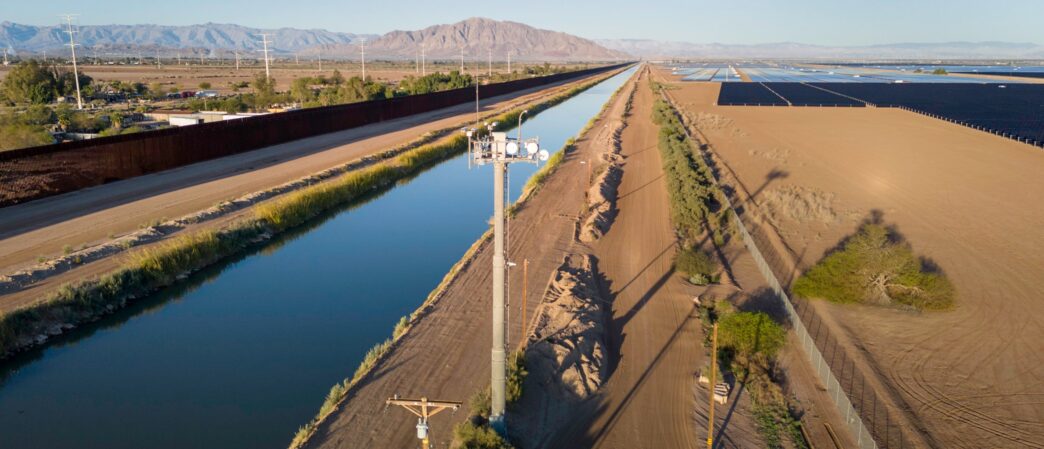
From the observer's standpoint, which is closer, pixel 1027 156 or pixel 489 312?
pixel 489 312

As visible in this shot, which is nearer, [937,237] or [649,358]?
[649,358]

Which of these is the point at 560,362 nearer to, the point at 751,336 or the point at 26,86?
the point at 751,336

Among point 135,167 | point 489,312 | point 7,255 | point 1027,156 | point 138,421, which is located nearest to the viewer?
point 138,421

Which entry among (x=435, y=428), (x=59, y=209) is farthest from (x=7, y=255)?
(x=435, y=428)

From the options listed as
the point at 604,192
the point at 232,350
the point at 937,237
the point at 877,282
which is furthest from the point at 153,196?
the point at 937,237

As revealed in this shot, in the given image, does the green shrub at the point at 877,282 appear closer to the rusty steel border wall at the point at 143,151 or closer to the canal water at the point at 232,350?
the canal water at the point at 232,350

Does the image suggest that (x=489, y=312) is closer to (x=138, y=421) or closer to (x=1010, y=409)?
(x=138, y=421)

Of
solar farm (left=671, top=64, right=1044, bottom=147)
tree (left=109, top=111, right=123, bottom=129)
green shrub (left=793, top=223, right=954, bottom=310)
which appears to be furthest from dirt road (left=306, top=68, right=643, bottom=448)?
solar farm (left=671, top=64, right=1044, bottom=147)
